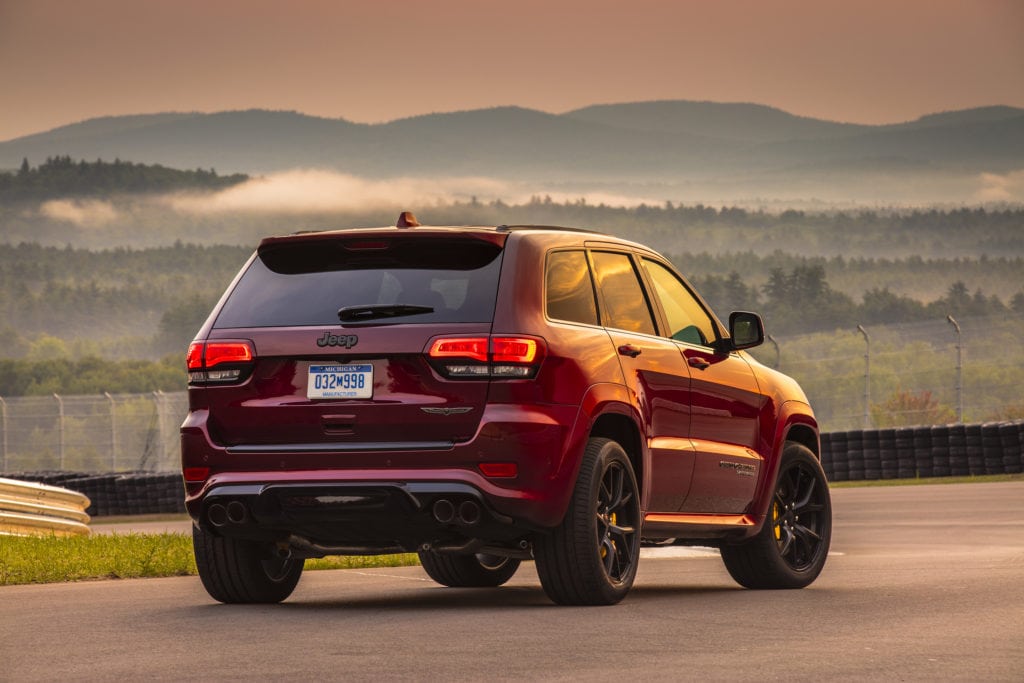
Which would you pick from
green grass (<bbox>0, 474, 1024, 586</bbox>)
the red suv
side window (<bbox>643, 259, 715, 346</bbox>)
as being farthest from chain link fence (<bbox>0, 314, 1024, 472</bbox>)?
the red suv

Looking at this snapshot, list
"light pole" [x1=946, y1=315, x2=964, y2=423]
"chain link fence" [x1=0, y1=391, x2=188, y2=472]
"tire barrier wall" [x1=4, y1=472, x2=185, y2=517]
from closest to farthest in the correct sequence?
1. "light pole" [x1=946, y1=315, x2=964, y2=423]
2. "tire barrier wall" [x1=4, y1=472, x2=185, y2=517]
3. "chain link fence" [x1=0, y1=391, x2=188, y2=472]

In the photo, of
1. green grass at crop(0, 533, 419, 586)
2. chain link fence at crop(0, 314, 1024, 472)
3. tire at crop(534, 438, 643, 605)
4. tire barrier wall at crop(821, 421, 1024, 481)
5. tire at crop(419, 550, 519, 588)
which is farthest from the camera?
chain link fence at crop(0, 314, 1024, 472)

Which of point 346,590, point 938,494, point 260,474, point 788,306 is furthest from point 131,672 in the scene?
point 788,306

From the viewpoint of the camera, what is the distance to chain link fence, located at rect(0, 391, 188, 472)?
1698 inches

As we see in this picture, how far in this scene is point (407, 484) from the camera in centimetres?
846

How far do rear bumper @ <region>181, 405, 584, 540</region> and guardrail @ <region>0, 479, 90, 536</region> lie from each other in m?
8.03

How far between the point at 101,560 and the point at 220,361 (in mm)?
4486

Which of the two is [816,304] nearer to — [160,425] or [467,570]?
[160,425]

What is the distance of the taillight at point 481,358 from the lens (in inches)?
336

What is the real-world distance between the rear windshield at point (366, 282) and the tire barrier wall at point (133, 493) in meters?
24.0

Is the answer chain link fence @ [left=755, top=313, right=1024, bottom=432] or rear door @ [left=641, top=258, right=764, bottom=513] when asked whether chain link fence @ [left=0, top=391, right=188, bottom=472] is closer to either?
chain link fence @ [left=755, top=313, right=1024, bottom=432]

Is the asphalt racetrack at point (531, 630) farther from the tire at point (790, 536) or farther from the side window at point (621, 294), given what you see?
the side window at point (621, 294)

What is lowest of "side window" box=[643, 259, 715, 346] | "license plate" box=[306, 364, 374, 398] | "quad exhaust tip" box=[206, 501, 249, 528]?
"quad exhaust tip" box=[206, 501, 249, 528]

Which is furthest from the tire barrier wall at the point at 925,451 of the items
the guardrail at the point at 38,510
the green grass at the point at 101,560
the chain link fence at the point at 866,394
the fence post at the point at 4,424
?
the fence post at the point at 4,424
